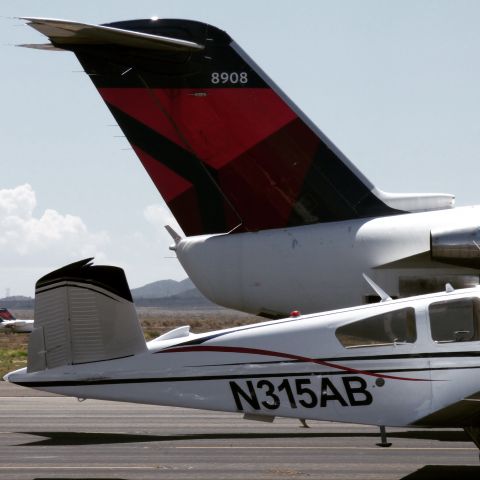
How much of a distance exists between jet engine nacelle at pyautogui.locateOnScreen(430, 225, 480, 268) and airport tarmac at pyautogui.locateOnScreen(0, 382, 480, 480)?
252 cm

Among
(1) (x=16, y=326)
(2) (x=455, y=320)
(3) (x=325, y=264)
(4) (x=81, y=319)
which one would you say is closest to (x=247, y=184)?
(3) (x=325, y=264)

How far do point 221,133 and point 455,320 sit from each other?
669cm

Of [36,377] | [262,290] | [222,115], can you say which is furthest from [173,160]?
[36,377]

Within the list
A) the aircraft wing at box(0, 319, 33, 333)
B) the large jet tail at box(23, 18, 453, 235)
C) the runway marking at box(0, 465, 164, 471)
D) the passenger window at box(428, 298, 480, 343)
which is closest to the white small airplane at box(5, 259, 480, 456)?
the passenger window at box(428, 298, 480, 343)

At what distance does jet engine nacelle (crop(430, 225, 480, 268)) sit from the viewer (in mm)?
15318

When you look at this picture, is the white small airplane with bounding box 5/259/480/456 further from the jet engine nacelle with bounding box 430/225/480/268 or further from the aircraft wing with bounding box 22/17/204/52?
the aircraft wing with bounding box 22/17/204/52

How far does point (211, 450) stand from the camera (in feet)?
46.0

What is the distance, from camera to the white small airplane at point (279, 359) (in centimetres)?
1141

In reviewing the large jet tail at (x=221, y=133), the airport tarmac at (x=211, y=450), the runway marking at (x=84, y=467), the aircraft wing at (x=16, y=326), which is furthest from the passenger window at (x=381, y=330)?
the aircraft wing at (x=16, y=326)

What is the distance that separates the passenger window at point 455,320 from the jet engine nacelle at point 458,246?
398cm

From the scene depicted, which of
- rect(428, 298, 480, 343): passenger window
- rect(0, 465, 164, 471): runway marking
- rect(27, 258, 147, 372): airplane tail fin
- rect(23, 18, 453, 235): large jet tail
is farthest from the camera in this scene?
rect(23, 18, 453, 235): large jet tail

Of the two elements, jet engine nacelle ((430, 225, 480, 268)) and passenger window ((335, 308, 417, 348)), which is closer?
passenger window ((335, 308, 417, 348))

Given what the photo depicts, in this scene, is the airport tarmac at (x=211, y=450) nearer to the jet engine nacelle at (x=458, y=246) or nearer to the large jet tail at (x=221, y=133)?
the jet engine nacelle at (x=458, y=246)

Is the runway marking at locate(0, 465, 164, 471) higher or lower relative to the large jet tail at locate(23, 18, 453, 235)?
lower
